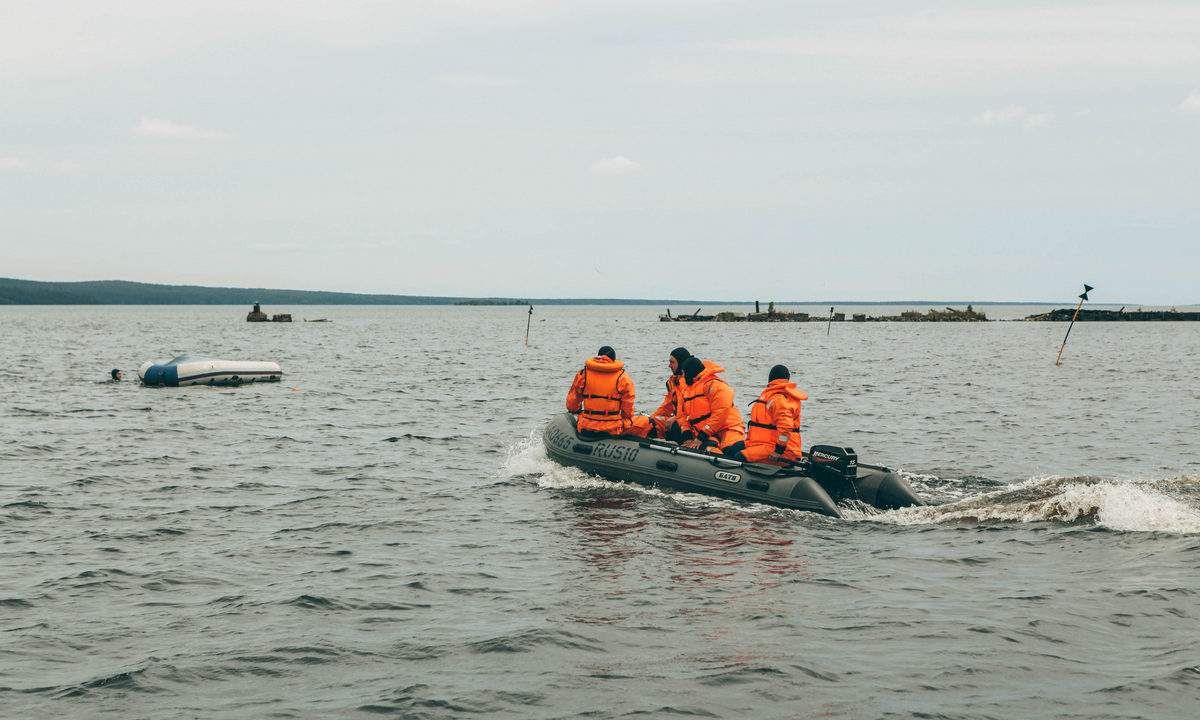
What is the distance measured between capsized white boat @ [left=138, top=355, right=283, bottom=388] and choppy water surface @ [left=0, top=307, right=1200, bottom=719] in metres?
11.6

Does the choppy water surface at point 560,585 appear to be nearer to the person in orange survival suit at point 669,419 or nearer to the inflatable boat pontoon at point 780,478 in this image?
the inflatable boat pontoon at point 780,478

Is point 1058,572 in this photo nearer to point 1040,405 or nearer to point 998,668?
point 998,668

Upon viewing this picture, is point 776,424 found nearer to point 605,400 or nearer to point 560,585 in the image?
point 605,400

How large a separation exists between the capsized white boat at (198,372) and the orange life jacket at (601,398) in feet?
69.5

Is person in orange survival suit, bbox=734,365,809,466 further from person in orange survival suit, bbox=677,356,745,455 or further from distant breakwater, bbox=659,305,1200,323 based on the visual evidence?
distant breakwater, bbox=659,305,1200,323

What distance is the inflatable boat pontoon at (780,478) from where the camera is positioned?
1235cm

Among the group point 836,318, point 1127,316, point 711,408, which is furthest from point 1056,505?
point 1127,316

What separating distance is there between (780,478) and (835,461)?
0.75m

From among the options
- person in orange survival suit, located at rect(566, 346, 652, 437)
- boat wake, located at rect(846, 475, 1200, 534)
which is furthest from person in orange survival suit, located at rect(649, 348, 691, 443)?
boat wake, located at rect(846, 475, 1200, 534)

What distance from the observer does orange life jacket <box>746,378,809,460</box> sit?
1222cm

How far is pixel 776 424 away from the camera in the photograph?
1251 cm

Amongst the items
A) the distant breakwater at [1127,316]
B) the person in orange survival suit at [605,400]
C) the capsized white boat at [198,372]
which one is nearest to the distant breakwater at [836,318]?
the distant breakwater at [1127,316]

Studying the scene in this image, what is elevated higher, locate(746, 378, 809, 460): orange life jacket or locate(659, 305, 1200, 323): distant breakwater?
locate(659, 305, 1200, 323): distant breakwater

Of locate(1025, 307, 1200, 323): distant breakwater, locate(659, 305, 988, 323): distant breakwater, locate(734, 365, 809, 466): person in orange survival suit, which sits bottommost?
locate(734, 365, 809, 466): person in orange survival suit
